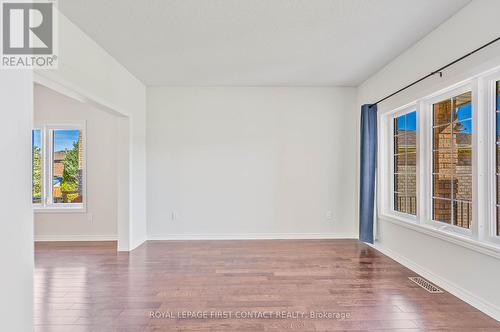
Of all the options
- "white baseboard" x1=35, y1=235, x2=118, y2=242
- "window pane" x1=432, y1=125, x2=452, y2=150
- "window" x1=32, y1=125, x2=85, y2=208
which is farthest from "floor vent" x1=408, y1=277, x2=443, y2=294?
"window" x1=32, y1=125, x2=85, y2=208

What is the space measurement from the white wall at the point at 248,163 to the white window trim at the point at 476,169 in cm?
154

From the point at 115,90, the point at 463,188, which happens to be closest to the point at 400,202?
the point at 463,188

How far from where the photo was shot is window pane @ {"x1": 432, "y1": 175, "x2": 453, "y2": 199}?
Result: 3.30m

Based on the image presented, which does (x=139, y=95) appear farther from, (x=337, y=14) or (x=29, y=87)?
(x=29, y=87)

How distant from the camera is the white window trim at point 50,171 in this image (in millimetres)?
5152

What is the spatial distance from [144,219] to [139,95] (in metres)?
2.17

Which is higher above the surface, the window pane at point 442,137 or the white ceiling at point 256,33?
the white ceiling at point 256,33

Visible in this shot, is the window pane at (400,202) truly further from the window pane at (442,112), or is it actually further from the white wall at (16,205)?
the white wall at (16,205)

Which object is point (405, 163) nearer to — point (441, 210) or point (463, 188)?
point (441, 210)

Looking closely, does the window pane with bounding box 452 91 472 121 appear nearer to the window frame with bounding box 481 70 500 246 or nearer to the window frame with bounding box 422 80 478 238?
the window frame with bounding box 422 80 478 238

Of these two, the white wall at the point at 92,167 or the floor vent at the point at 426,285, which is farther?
the white wall at the point at 92,167

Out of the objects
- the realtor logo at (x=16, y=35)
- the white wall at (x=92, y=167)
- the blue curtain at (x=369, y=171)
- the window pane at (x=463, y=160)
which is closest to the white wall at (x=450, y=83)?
the blue curtain at (x=369, y=171)

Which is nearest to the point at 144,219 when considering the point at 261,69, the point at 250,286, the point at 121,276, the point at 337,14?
the point at 121,276

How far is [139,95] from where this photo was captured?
499cm
